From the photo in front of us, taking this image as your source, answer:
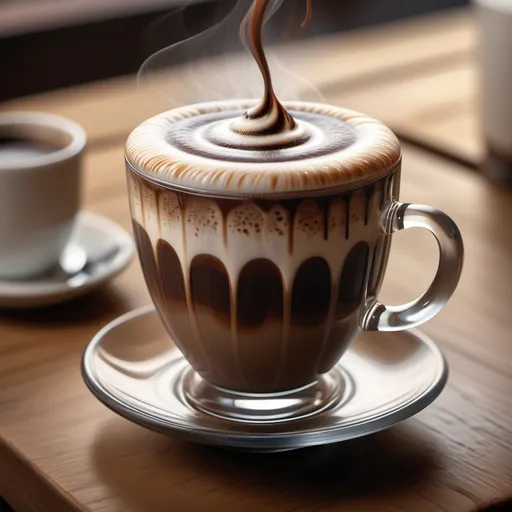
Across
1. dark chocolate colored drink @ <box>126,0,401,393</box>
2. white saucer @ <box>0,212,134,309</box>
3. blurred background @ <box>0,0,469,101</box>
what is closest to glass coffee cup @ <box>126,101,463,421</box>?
dark chocolate colored drink @ <box>126,0,401,393</box>

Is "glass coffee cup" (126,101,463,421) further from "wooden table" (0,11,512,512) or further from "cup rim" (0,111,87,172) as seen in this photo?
"cup rim" (0,111,87,172)

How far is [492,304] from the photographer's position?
Result: 2.04 feet

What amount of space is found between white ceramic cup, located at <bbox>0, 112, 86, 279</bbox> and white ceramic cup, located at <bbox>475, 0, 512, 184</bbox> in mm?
349

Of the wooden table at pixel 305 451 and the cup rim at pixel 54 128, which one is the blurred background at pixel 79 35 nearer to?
the wooden table at pixel 305 451

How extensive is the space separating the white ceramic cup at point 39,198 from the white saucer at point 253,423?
0.10 meters

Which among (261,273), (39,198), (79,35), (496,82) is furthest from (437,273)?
(79,35)

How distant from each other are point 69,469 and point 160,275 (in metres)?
0.10

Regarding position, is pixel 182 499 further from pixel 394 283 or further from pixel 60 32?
pixel 60 32

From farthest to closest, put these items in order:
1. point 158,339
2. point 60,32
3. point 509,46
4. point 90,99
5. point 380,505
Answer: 1. point 60,32
2. point 90,99
3. point 509,46
4. point 158,339
5. point 380,505

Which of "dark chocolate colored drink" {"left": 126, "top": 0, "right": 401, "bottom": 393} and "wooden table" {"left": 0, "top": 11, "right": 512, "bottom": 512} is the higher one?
"dark chocolate colored drink" {"left": 126, "top": 0, "right": 401, "bottom": 393}

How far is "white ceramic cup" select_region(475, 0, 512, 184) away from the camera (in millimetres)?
791

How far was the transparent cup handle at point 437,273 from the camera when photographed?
46cm

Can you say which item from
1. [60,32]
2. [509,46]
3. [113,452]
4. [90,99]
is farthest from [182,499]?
[60,32]

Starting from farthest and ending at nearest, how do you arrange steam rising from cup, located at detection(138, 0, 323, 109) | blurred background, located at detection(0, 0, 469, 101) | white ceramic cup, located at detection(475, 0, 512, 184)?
1. blurred background, located at detection(0, 0, 469, 101)
2. white ceramic cup, located at detection(475, 0, 512, 184)
3. steam rising from cup, located at detection(138, 0, 323, 109)
